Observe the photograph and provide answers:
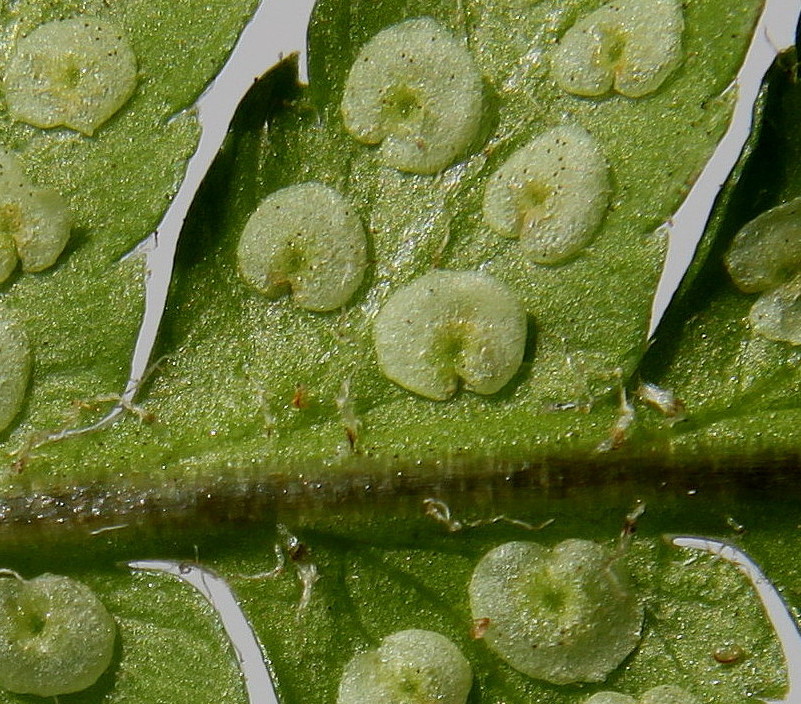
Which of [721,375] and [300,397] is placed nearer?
[721,375]

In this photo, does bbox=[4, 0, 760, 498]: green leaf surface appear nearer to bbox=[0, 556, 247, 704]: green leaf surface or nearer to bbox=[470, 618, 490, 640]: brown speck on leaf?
bbox=[0, 556, 247, 704]: green leaf surface

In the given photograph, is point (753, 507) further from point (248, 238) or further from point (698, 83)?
point (248, 238)

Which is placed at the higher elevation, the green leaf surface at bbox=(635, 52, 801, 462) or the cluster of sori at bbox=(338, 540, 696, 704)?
the green leaf surface at bbox=(635, 52, 801, 462)

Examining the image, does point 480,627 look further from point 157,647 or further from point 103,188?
point 103,188

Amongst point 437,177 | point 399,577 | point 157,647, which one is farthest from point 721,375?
point 157,647

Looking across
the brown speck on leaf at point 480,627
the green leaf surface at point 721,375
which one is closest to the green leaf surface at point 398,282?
the green leaf surface at point 721,375

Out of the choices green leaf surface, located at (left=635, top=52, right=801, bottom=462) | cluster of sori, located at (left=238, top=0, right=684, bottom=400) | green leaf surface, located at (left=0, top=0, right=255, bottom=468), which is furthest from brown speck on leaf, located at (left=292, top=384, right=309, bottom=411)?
green leaf surface, located at (left=635, top=52, right=801, bottom=462)
